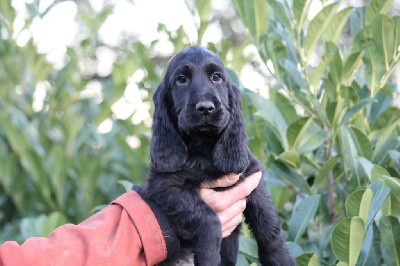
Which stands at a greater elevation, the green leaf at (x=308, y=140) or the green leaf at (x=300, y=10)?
the green leaf at (x=300, y=10)

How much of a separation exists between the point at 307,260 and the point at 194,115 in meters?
0.61

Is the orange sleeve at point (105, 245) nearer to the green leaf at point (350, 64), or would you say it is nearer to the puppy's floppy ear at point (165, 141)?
the puppy's floppy ear at point (165, 141)

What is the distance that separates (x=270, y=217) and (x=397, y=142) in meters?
0.76

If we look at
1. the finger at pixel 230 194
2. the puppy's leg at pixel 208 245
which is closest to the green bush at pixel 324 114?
the finger at pixel 230 194

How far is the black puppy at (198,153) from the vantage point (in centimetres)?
204

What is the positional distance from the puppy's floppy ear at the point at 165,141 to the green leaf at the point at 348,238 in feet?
1.73

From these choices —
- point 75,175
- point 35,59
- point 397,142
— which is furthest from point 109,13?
point 397,142

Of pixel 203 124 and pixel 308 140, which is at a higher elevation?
pixel 203 124

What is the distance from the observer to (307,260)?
2215 millimetres

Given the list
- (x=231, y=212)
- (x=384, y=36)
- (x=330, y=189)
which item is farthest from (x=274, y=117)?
(x=231, y=212)

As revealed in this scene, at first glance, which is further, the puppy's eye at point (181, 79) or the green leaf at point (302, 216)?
the green leaf at point (302, 216)

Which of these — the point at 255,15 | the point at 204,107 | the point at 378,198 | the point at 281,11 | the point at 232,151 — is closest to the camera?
the point at 204,107

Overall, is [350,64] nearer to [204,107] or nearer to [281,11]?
[281,11]

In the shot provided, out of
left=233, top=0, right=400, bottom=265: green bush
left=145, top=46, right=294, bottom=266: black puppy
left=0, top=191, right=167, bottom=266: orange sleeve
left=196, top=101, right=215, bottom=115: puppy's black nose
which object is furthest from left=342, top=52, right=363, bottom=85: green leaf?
left=0, top=191, right=167, bottom=266: orange sleeve
